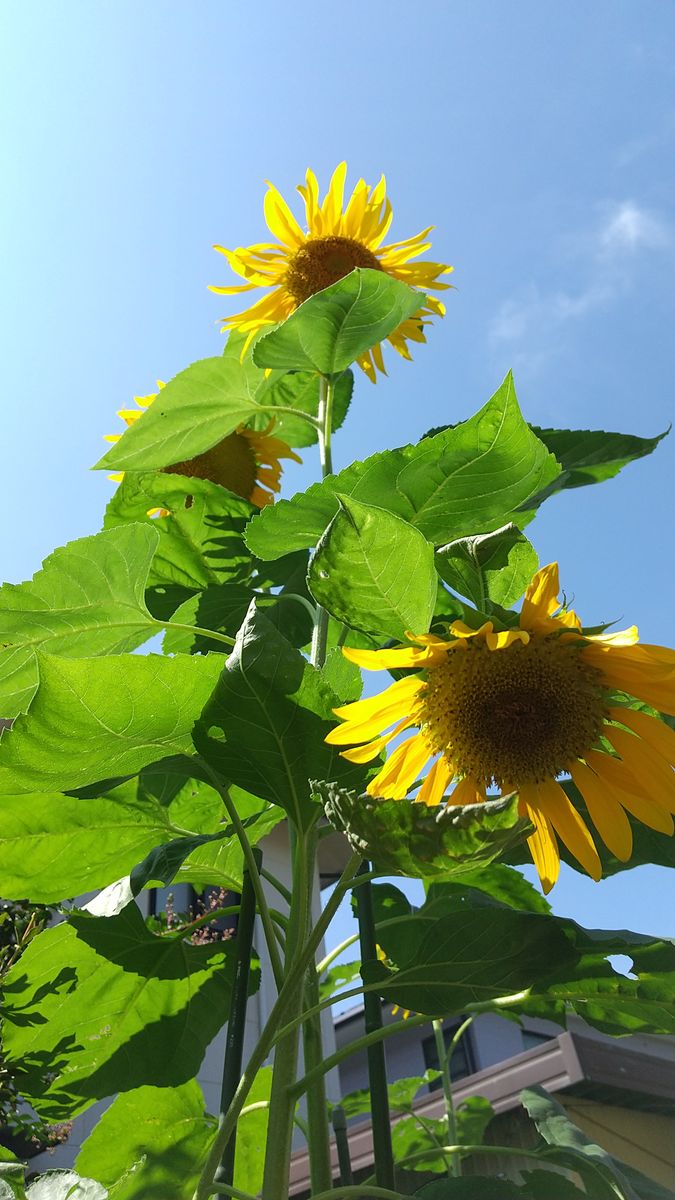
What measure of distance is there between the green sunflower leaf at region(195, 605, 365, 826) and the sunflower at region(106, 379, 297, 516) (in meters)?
1.00

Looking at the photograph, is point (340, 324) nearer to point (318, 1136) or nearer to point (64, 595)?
point (64, 595)

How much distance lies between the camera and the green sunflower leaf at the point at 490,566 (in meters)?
0.88

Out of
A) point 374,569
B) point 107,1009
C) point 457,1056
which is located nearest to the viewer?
point 374,569

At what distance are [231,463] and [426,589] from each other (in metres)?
1.21

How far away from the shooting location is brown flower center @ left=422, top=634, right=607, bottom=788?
0.90 metres

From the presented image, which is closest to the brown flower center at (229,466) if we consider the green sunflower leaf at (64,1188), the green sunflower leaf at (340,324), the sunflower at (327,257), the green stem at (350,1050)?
the sunflower at (327,257)

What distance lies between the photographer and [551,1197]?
1.03 meters

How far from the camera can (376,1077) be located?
3.08 feet

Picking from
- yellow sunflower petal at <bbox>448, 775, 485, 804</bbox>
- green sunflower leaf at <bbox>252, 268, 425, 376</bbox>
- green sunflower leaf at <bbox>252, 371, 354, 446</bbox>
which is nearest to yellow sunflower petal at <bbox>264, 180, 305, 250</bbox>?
green sunflower leaf at <bbox>252, 371, 354, 446</bbox>

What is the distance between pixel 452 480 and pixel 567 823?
383 millimetres

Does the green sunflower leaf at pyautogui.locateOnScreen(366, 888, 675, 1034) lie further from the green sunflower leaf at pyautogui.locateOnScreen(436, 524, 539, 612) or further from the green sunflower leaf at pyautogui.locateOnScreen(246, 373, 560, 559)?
the green sunflower leaf at pyautogui.locateOnScreen(246, 373, 560, 559)

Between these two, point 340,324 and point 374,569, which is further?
point 340,324

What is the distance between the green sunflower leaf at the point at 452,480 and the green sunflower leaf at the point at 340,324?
0.29 m

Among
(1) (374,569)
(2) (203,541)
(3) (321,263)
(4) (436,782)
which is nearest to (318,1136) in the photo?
(4) (436,782)
